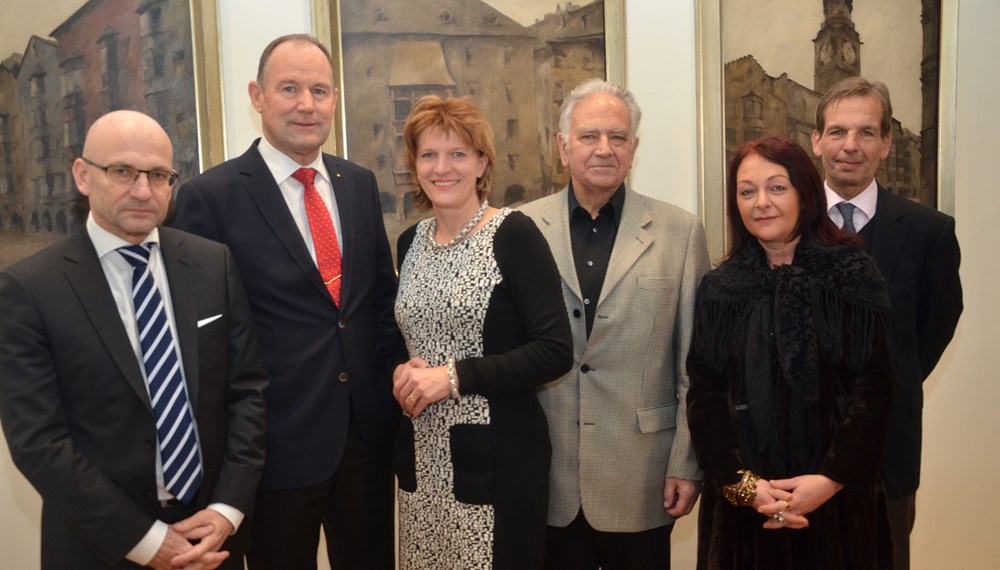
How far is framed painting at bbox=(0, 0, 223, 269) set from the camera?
10.0 feet

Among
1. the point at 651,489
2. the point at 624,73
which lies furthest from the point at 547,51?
the point at 651,489

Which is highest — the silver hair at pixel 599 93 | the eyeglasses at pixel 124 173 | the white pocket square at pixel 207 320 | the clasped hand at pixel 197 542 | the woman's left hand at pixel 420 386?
the silver hair at pixel 599 93

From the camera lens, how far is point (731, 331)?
2154 millimetres

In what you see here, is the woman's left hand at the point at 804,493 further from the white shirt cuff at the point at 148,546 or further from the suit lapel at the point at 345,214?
the white shirt cuff at the point at 148,546

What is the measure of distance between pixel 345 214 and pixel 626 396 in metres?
1.02

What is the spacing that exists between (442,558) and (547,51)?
2080 mm

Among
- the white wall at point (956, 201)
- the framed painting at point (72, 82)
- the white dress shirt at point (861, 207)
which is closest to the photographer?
the white dress shirt at point (861, 207)

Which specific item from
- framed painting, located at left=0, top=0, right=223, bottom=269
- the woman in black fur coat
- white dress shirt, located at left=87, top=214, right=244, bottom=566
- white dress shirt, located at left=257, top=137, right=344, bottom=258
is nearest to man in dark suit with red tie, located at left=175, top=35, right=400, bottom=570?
white dress shirt, located at left=257, top=137, right=344, bottom=258

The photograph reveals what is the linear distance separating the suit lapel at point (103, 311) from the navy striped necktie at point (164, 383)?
4 centimetres

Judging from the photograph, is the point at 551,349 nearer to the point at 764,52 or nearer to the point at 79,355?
the point at 79,355

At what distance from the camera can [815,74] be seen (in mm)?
3375

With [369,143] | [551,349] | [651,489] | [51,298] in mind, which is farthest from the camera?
[369,143]

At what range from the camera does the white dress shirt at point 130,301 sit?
1919 mm

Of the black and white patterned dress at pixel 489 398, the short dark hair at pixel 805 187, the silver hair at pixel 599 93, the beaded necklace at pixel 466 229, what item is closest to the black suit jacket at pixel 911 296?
the short dark hair at pixel 805 187
